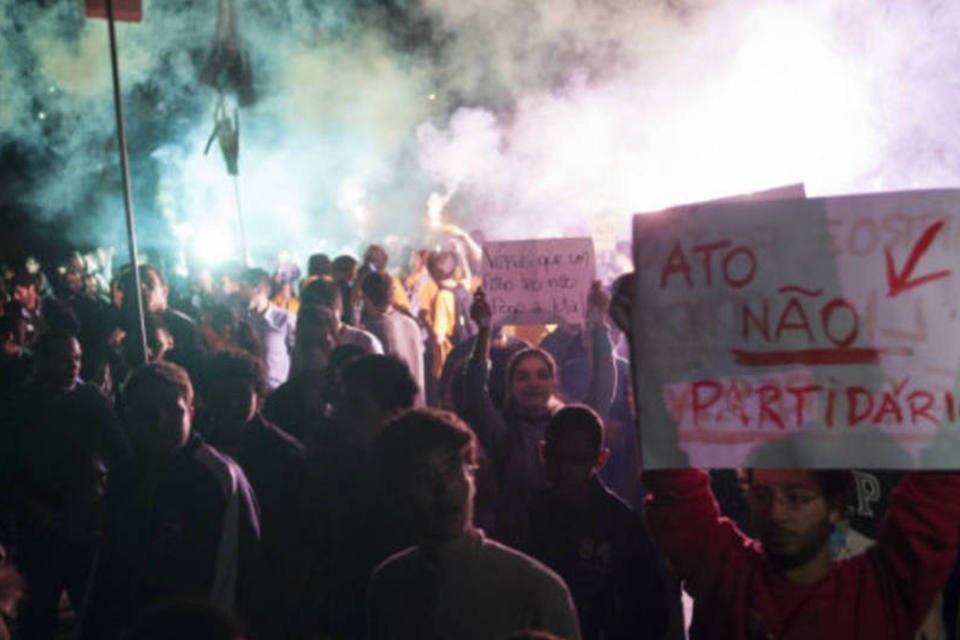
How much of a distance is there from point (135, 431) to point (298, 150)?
104 feet

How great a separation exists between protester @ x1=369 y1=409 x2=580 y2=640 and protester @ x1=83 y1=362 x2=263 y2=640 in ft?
2.83

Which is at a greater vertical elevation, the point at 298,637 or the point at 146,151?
the point at 146,151

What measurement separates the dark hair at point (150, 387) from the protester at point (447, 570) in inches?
45.3

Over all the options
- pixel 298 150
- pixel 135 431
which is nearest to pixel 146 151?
pixel 298 150

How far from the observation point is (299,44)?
2780cm

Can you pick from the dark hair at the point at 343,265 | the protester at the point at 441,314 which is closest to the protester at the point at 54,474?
the protester at the point at 441,314

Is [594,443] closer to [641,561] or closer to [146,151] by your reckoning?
[641,561]

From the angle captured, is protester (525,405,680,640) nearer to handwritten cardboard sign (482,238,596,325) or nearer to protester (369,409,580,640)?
protester (369,409,580,640)

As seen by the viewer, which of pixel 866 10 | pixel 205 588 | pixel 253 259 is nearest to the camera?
pixel 205 588

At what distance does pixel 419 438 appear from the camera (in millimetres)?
3414

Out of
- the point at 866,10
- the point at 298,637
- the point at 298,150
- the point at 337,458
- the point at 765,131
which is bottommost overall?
the point at 298,637

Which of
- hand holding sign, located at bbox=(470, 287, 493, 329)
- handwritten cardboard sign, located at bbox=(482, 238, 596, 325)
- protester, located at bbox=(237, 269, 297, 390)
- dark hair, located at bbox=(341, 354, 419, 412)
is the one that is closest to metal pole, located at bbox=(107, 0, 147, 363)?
protester, located at bbox=(237, 269, 297, 390)

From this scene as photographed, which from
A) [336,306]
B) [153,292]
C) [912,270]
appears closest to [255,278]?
[153,292]

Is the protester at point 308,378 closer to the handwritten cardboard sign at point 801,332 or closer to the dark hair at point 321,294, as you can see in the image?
the dark hair at point 321,294
